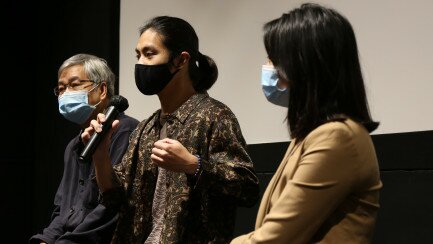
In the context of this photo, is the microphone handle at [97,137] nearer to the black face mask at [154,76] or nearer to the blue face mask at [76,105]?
the black face mask at [154,76]

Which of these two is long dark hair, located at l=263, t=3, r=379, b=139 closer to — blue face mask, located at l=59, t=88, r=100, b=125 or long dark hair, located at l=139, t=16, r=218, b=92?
long dark hair, located at l=139, t=16, r=218, b=92

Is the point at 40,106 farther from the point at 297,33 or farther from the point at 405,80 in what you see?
the point at 297,33

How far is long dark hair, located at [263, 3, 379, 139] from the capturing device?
1.38 m

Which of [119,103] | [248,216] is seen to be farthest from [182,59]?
[248,216]

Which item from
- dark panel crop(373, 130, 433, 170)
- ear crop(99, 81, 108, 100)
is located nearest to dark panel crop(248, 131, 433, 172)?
dark panel crop(373, 130, 433, 170)

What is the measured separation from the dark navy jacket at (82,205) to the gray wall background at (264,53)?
0.59 meters

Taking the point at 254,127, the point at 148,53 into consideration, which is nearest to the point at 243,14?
the point at 254,127

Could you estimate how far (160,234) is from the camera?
6.75 ft

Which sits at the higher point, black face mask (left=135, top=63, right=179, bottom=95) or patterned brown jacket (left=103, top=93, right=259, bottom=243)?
black face mask (left=135, top=63, right=179, bottom=95)

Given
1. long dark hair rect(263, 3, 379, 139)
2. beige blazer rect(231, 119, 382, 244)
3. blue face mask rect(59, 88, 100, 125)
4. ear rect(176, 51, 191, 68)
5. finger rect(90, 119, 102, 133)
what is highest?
long dark hair rect(263, 3, 379, 139)

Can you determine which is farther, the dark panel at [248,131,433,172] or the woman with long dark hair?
the dark panel at [248,131,433,172]

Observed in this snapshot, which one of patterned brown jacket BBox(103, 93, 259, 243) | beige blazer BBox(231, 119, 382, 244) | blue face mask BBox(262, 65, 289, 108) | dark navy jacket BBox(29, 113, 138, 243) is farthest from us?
dark navy jacket BBox(29, 113, 138, 243)

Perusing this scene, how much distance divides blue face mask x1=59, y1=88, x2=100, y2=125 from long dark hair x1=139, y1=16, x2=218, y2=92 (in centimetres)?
54

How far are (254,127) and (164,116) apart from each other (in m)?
0.71
